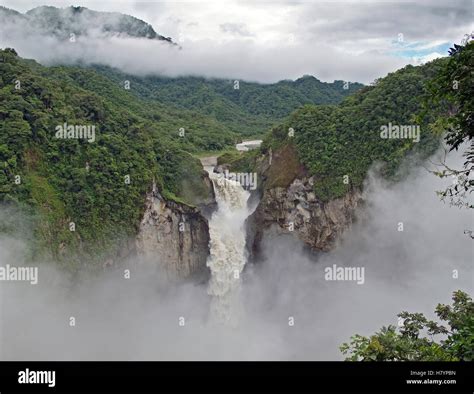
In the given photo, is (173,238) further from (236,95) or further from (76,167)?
(236,95)

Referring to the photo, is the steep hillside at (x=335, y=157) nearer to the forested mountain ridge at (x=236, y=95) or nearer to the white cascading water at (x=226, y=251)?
the white cascading water at (x=226, y=251)

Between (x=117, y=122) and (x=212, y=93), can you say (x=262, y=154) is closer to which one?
(x=117, y=122)

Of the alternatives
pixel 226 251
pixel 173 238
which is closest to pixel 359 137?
pixel 226 251

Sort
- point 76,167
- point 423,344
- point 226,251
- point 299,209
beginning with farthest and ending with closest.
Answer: point 226,251 → point 299,209 → point 76,167 → point 423,344

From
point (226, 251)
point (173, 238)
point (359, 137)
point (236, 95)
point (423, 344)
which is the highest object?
point (236, 95)

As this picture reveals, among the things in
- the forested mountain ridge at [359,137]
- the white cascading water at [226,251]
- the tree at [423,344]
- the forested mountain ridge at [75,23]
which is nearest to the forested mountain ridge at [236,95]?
the forested mountain ridge at [75,23]
